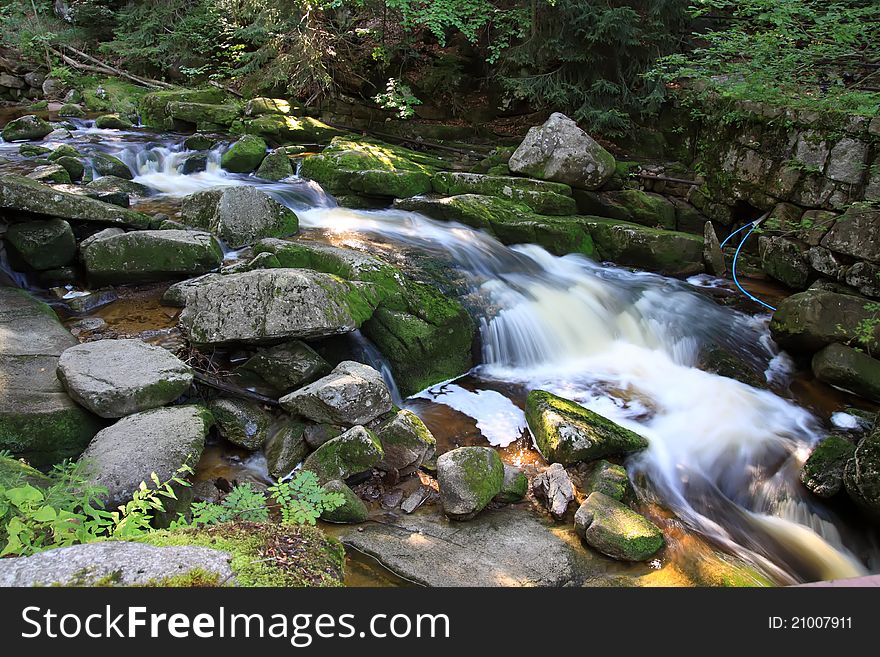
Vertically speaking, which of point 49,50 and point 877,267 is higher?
point 49,50

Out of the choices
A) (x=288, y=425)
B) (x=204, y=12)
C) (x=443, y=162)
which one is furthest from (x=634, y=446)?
(x=204, y=12)

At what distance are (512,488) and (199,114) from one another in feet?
40.9

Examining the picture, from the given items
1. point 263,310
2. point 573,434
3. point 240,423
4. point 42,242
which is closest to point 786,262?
point 573,434

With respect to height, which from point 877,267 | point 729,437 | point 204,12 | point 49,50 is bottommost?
point 729,437

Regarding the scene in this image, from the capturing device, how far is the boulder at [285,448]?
446 cm

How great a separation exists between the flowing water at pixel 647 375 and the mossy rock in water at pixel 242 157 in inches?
27.4

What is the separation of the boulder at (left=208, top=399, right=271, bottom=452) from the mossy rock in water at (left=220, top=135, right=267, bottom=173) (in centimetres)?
734

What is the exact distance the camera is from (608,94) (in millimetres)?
12133

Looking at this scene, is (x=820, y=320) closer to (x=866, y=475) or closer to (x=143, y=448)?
(x=866, y=475)

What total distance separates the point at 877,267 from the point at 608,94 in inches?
265

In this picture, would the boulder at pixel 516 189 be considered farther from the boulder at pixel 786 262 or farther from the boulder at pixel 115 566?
the boulder at pixel 115 566

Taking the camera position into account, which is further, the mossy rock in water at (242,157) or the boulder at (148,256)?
the mossy rock in water at (242,157)

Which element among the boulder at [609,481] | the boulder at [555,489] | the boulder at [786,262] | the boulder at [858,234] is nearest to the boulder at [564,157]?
the boulder at [786,262]
